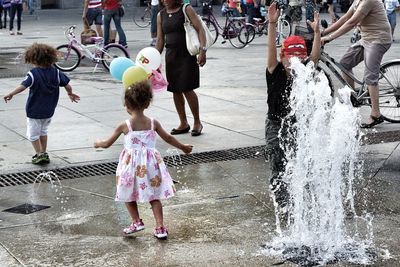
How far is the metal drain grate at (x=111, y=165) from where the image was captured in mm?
7418

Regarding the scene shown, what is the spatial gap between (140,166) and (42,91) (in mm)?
2663

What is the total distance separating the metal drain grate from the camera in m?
7.42

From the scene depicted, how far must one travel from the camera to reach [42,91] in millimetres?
7922

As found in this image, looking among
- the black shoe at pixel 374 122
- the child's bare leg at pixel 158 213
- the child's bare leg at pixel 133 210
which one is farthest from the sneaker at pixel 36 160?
the black shoe at pixel 374 122

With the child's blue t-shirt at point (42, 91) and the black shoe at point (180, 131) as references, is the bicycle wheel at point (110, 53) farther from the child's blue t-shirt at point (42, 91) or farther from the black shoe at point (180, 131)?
the child's blue t-shirt at point (42, 91)

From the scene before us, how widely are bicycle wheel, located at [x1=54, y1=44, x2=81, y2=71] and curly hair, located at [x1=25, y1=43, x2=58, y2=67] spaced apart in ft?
24.1

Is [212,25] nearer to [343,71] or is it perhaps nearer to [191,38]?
[343,71]

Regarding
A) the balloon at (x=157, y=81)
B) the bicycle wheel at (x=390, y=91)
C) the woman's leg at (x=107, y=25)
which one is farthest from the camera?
the woman's leg at (x=107, y=25)

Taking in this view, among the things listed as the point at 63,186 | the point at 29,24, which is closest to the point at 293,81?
the point at 63,186

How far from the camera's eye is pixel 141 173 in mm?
5633

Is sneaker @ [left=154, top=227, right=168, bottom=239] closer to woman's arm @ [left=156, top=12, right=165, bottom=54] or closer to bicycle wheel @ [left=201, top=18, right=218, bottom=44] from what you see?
woman's arm @ [left=156, top=12, right=165, bottom=54]

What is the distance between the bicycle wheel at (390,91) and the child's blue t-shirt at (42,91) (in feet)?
13.8

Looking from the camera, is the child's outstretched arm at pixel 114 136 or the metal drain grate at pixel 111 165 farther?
the metal drain grate at pixel 111 165

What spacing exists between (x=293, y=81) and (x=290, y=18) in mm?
16884
